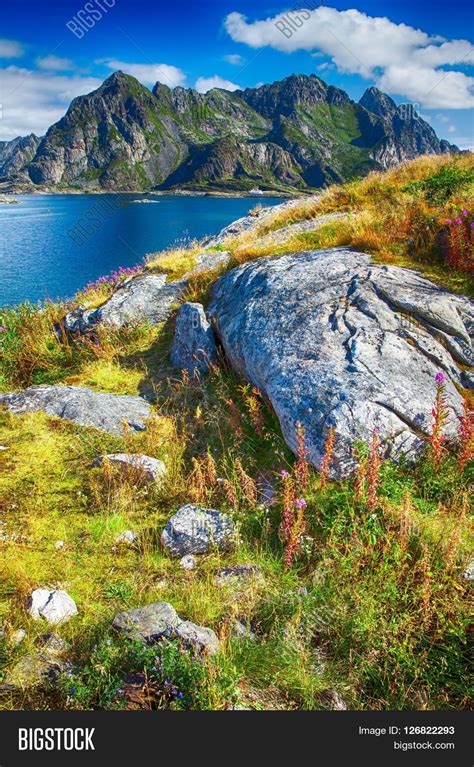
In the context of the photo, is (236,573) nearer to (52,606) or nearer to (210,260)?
(52,606)

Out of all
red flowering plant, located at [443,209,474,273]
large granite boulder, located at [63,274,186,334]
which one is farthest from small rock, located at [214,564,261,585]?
large granite boulder, located at [63,274,186,334]

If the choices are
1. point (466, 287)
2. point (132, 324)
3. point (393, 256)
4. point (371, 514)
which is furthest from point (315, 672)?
point (132, 324)

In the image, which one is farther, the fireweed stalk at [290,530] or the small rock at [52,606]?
the fireweed stalk at [290,530]

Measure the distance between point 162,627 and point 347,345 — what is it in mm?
5054

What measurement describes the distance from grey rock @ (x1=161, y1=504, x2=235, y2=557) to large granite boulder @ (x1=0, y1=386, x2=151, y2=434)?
112 inches

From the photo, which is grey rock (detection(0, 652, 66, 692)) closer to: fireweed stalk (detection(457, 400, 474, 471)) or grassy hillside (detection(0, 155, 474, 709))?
grassy hillside (detection(0, 155, 474, 709))

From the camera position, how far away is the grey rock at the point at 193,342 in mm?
9703

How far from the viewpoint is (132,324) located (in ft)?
38.7

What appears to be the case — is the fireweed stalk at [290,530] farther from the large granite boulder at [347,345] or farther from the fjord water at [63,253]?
the fjord water at [63,253]

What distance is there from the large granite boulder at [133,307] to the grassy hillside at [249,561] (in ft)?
14.0

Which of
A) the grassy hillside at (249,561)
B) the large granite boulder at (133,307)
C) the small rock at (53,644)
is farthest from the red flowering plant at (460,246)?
the small rock at (53,644)

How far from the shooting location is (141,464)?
6.30 metres

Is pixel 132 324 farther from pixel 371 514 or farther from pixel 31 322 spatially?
pixel 371 514

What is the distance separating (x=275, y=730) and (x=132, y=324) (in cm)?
1022
